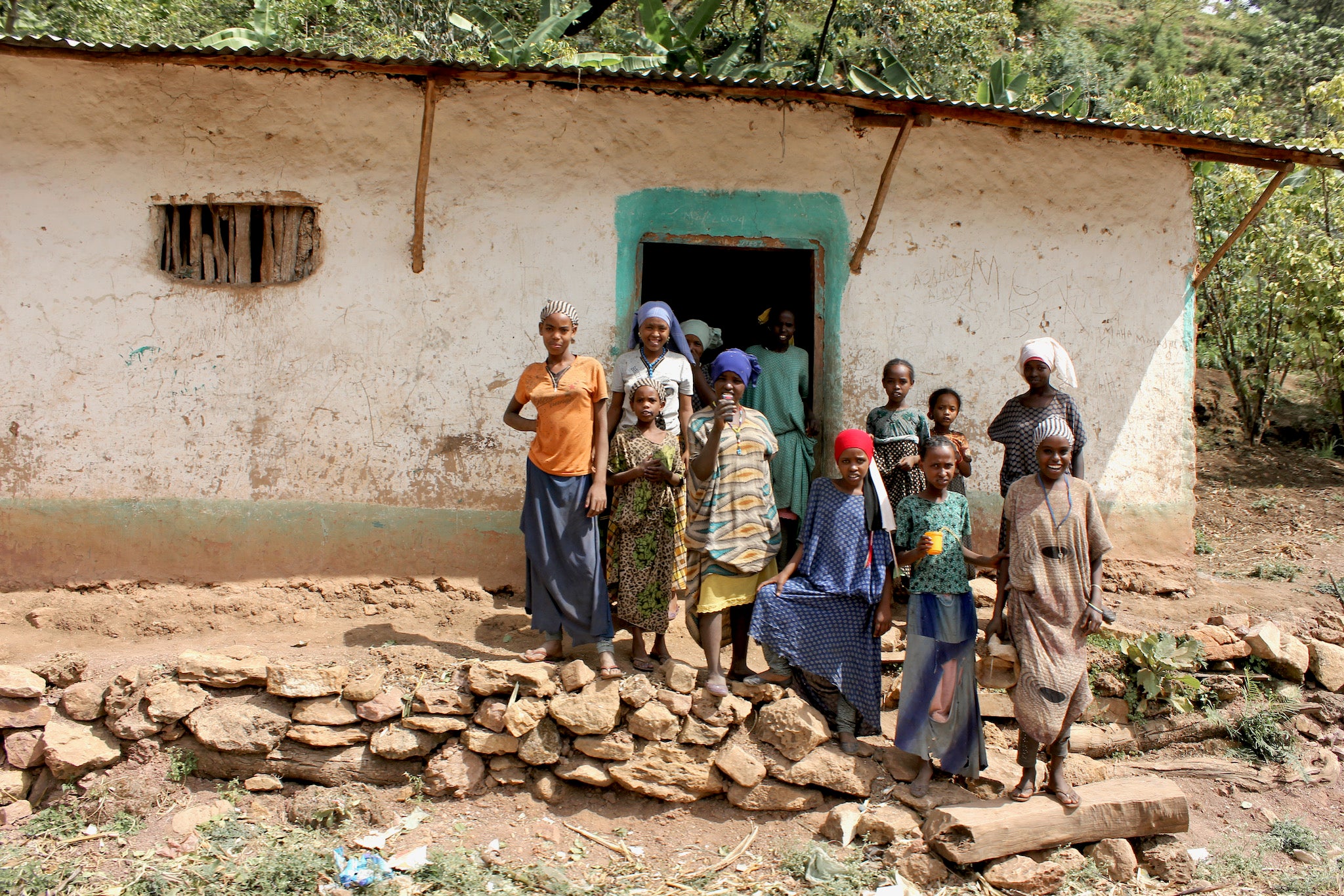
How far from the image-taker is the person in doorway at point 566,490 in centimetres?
406

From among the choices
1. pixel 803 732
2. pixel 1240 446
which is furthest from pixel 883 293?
pixel 1240 446

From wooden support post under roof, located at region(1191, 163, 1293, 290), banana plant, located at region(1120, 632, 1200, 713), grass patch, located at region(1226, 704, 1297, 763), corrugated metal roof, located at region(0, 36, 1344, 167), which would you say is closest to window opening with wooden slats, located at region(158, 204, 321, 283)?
corrugated metal roof, located at region(0, 36, 1344, 167)

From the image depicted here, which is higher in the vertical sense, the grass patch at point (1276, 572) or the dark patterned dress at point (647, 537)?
the dark patterned dress at point (647, 537)

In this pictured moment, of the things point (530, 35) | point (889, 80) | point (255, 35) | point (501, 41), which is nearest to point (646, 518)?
point (889, 80)

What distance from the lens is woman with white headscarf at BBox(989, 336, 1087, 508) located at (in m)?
4.43

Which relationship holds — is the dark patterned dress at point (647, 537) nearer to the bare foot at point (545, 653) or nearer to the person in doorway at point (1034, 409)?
the bare foot at point (545, 653)

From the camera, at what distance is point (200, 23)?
10867 mm

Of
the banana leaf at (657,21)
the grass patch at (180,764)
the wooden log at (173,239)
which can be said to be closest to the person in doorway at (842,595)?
the grass patch at (180,764)

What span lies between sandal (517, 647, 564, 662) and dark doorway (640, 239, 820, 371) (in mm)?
4090

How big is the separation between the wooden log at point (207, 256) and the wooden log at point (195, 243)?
0.01 m

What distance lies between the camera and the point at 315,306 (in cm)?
518

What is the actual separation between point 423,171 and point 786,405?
2.24 meters

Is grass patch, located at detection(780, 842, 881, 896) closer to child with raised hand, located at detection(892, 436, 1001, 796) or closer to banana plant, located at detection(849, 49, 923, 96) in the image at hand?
child with raised hand, located at detection(892, 436, 1001, 796)

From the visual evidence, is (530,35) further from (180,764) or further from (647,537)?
(180,764)
